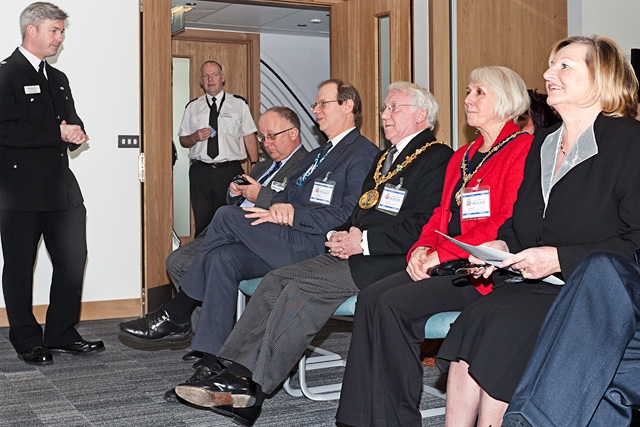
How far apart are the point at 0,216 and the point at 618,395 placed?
3.40m

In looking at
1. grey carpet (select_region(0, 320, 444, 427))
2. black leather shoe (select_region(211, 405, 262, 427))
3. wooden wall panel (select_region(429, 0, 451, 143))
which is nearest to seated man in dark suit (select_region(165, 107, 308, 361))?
grey carpet (select_region(0, 320, 444, 427))

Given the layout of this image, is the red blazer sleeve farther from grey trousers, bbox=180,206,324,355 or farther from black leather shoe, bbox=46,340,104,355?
black leather shoe, bbox=46,340,104,355

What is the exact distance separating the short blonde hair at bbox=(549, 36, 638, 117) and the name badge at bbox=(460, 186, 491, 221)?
51 centimetres

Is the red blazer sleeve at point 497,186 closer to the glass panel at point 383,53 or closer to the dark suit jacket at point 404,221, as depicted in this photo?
the dark suit jacket at point 404,221

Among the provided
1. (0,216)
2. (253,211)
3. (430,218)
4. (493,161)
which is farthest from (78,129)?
(493,161)

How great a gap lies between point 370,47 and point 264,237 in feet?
7.90

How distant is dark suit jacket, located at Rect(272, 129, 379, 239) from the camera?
3506mm

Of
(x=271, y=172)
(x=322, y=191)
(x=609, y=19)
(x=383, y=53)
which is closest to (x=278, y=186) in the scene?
(x=271, y=172)

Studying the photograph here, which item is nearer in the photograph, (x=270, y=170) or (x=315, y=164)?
(x=315, y=164)

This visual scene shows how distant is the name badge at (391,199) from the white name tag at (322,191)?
385mm

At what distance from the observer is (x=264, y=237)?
3.54 m

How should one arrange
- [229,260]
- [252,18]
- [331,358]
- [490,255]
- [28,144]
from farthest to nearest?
[252,18]
[28,144]
[331,358]
[229,260]
[490,255]

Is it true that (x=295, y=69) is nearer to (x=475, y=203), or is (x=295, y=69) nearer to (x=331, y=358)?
(x=331, y=358)

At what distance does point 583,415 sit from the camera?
71.6 inches
